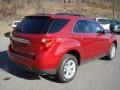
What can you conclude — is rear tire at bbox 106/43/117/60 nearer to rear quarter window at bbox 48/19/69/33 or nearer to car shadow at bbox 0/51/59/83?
car shadow at bbox 0/51/59/83

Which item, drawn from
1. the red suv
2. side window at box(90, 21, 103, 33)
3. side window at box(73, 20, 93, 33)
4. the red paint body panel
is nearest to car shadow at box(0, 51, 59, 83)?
the red suv

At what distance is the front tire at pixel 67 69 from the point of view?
6.32 metres

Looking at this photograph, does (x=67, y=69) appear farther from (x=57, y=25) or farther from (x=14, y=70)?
(x=14, y=70)

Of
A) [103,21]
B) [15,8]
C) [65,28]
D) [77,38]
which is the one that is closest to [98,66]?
[77,38]

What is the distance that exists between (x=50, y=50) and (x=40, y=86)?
3.22ft

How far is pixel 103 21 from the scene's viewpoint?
23234 millimetres

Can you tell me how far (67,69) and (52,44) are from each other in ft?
3.13

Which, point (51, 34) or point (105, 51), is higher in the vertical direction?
point (51, 34)

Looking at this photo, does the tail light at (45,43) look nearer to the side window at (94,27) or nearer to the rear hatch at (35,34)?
the rear hatch at (35,34)

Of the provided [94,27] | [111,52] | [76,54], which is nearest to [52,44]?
[76,54]

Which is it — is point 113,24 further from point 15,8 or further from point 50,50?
point 50,50

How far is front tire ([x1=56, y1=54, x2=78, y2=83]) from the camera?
6316mm

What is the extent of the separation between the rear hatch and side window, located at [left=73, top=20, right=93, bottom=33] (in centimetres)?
47

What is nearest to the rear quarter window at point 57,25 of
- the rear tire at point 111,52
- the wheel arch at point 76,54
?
the wheel arch at point 76,54
